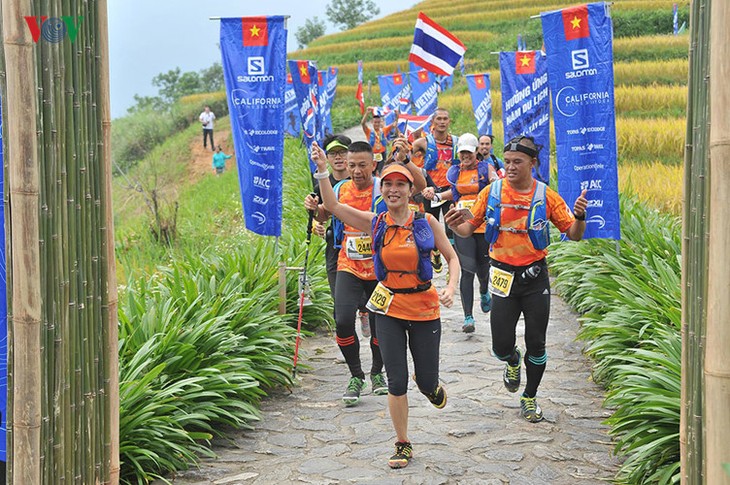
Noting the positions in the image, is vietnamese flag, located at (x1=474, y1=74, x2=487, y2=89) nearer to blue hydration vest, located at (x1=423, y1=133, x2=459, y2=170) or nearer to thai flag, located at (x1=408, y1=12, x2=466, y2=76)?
blue hydration vest, located at (x1=423, y1=133, x2=459, y2=170)

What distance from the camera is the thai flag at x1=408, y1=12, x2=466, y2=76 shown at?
33.7 ft

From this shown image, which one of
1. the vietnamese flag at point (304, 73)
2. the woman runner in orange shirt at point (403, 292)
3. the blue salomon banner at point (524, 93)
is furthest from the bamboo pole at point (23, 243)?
the vietnamese flag at point (304, 73)

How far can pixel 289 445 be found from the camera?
6770mm

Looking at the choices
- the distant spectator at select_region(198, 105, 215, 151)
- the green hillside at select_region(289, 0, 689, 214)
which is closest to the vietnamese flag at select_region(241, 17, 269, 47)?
the green hillside at select_region(289, 0, 689, 214)

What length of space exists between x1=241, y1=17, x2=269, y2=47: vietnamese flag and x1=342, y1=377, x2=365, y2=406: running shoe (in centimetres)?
326

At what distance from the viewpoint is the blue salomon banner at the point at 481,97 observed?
18.4m

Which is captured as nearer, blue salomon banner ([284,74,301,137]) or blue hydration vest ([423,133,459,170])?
blue hydration vest ([423,133,459,170])

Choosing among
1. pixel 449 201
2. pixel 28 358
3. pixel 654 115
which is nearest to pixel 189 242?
pixel 449 201

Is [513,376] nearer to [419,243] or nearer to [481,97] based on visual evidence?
[419,243]

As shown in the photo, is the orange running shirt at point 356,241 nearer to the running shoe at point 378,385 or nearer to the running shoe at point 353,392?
the running shoe at point 353,392

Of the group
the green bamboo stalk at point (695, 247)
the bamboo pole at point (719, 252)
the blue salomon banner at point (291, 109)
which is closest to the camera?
the bamboo pole at point (719, 252)

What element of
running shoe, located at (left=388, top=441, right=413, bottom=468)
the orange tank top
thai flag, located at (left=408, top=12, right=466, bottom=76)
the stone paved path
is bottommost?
the stone paved path

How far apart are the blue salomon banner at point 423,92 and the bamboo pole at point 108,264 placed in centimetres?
1673

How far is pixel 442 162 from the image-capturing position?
10766 mm
